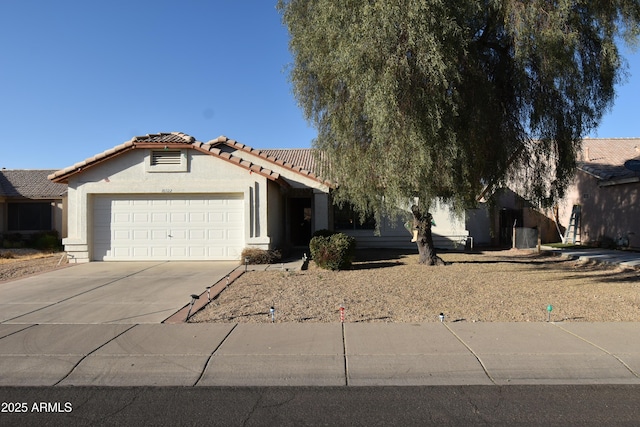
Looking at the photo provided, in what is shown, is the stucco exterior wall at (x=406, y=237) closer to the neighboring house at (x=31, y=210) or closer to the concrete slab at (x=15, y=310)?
the concrete slab at (x=15, y=310)

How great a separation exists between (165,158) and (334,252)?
260 inches

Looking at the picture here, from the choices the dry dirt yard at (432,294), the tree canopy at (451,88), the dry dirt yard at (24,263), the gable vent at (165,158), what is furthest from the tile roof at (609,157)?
the dry dirt yard at (24,263)

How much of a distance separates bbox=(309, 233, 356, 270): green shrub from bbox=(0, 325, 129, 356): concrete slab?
22.7ft

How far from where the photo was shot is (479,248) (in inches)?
876

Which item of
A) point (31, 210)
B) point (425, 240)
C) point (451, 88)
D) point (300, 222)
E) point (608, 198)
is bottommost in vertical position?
point (425, 240)

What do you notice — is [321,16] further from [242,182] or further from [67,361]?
[67,361]

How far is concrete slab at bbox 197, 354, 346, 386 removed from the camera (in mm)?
5043

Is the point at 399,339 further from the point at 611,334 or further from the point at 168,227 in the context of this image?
the point at 168,227

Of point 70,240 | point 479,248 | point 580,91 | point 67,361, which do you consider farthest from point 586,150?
point 67,361

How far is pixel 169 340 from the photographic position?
20.9ft

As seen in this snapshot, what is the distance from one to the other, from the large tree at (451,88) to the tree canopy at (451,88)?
0.03m

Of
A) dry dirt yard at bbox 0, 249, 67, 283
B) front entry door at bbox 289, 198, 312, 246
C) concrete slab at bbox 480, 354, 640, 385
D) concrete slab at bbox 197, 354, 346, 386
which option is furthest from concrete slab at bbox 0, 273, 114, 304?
front entry door at bbox 289, 198, 312, 246

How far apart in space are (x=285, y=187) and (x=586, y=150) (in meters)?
17.7

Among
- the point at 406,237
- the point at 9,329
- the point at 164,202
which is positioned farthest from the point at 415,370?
the point at 406,237
